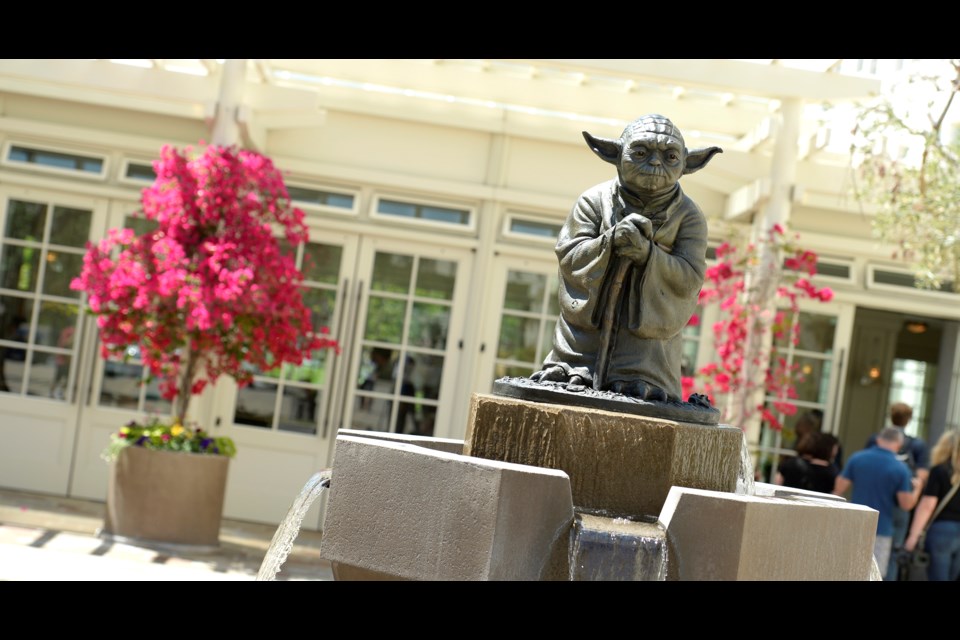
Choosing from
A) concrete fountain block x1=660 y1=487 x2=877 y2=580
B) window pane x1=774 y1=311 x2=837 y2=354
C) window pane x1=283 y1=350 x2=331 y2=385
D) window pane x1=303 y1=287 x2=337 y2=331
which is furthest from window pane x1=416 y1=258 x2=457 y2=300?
concrete fountain block x1=660 y1=487 x2=877 y2=580

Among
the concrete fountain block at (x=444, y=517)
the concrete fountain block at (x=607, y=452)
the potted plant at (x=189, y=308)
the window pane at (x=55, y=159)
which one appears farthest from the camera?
the window pane at (x=55, y=159)

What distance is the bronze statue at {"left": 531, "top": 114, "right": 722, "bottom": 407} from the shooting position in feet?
12.5

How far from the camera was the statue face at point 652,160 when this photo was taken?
150 inches

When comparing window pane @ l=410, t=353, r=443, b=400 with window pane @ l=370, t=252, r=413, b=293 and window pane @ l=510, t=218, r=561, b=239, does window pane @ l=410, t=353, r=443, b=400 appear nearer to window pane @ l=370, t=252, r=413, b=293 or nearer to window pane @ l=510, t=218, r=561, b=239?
window pane @ l=370, t=252, r=413, b=293

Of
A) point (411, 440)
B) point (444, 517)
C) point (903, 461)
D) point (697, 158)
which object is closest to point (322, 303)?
point (903, 461)

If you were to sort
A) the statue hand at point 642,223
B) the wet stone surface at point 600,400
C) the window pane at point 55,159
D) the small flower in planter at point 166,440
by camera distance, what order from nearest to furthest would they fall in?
the wet stone surface at point 600,400 < the statue hand at point 642,223 < the small flower in planter at point 166,440 < the window pane at point 55,159

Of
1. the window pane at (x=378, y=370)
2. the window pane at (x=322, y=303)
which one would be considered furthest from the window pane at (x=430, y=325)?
the window pane at (x=322, y=303)

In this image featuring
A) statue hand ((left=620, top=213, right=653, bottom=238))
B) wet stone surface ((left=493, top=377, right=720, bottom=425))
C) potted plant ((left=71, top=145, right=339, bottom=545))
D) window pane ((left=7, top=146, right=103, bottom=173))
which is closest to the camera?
wet stone surface ((left=493, top=377, right=720, bottom=425))

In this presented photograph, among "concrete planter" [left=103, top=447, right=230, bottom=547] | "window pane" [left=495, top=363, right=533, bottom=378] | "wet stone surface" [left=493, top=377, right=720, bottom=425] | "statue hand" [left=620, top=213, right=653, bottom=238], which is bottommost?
"concrete planter" [left=103, top=447, right=230, bottom=547]

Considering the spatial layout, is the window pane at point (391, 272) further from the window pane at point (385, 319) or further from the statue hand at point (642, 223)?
the statue hand at point (642, 223)

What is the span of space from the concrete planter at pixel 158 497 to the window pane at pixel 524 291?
118 inches

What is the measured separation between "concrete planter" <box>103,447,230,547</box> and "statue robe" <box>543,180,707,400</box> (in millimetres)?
4184
